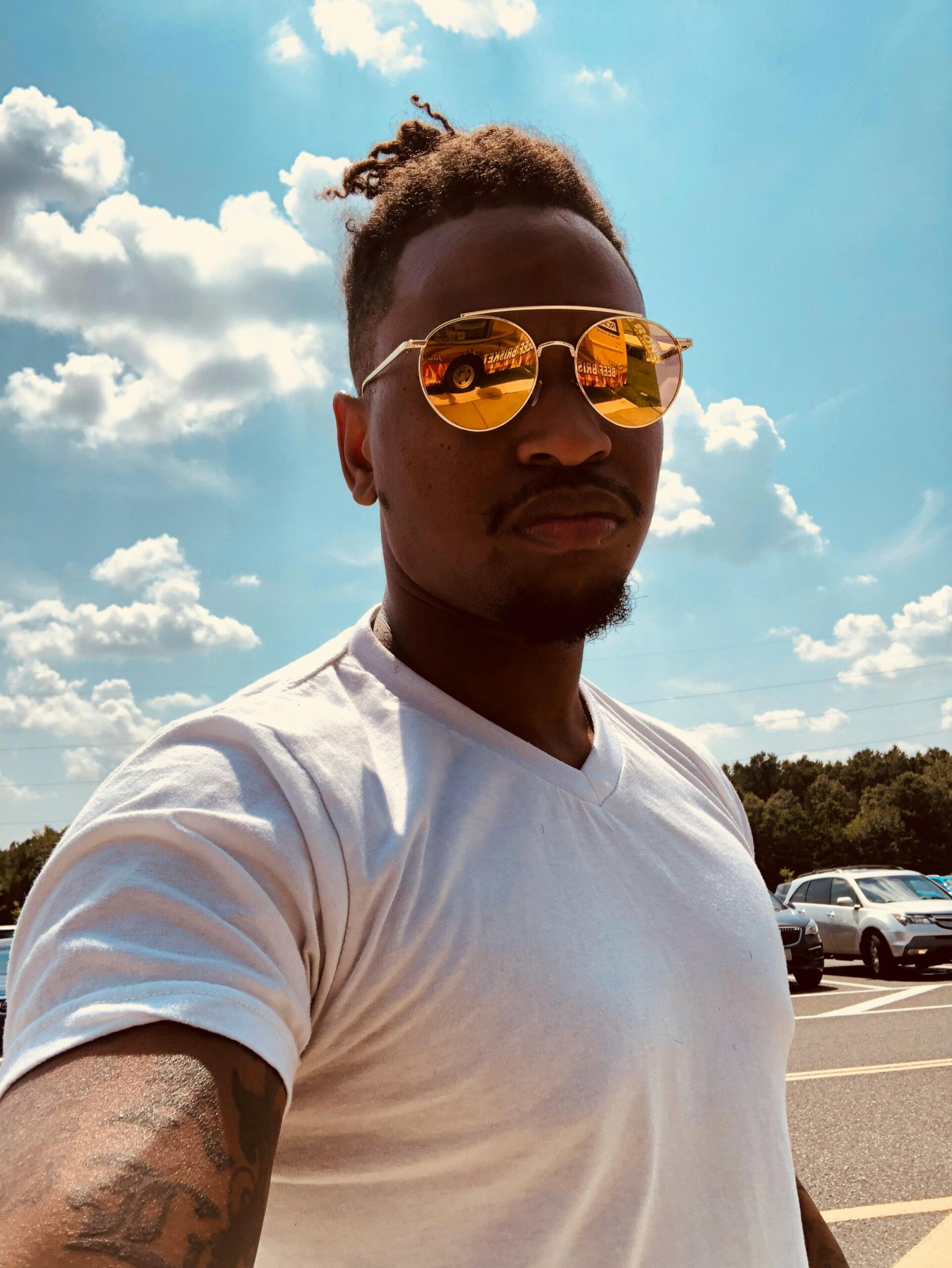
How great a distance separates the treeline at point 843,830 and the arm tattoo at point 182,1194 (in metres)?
57.1

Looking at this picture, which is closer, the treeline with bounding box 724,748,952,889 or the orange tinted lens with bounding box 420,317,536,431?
the orange tinted lens with bounding box 420,317,536,431

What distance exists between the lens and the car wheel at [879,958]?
46.0 feet

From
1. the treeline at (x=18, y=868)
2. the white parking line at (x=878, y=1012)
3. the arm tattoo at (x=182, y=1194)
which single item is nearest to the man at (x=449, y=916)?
the arm tattoo at (x=182, y=1194)

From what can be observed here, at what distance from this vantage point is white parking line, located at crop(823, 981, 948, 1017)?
1091cm

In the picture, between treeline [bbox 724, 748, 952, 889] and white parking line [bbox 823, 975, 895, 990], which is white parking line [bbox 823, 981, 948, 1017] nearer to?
white parking line [bbox 823, 975, 895, 990]

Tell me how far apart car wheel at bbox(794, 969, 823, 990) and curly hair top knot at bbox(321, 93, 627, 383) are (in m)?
13.0

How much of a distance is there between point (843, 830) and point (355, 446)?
211 ft

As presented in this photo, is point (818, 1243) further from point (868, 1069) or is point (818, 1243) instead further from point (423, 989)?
point (868, 1069)

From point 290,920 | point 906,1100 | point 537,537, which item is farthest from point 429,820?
point 906,1100

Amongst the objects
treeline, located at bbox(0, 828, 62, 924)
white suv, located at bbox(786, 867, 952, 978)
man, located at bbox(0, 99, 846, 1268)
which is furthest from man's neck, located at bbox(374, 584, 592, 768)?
treeline, located at bbox(0, 828, 62, 924)

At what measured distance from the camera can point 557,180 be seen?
5.54 feet

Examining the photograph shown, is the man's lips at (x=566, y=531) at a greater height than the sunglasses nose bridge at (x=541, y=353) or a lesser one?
lesser

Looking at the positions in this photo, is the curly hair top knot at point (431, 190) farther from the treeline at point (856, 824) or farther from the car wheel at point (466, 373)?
the treeline at point (856, 824)

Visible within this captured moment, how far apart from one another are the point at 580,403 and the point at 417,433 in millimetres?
251
